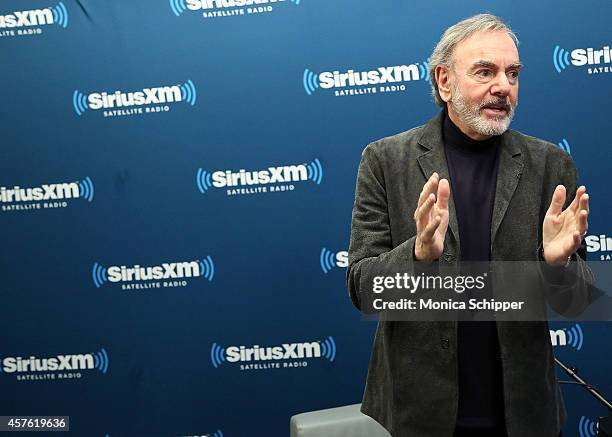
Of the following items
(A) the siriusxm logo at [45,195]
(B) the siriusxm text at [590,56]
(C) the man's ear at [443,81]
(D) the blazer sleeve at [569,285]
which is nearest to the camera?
(D) the blazer sleeve at [569,285]

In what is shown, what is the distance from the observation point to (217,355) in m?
3.69

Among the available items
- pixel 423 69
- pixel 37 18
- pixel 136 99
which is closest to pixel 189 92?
pixel 136 99

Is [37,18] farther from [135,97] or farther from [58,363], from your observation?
[58,363]

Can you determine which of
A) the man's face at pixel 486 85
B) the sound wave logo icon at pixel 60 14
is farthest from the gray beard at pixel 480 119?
the sound wave logo icon at pixel 60 14

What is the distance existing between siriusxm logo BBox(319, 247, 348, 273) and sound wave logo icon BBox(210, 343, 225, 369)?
0.71 metres

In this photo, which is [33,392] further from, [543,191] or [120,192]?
[543,191]

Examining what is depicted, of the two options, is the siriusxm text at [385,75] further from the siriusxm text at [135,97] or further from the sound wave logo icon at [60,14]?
the sound wave logo icon at [60,14]

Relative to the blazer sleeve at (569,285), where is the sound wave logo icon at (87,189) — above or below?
above

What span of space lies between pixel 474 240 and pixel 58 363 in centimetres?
283

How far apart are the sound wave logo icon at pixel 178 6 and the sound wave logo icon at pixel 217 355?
1784mm

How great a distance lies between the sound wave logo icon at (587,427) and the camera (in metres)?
3.49

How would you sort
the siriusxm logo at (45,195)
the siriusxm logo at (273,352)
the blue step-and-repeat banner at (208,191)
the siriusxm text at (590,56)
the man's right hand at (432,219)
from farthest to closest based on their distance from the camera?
1. the siriusxm logo at (45,195)
2. the siriusxm logo at (273,352)
3. the blue step-and-repeat banner at (208,191)
4. the siriusxm text at (590,56)
5. the man's right hand at (432,219)

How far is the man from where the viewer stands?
5.47ft

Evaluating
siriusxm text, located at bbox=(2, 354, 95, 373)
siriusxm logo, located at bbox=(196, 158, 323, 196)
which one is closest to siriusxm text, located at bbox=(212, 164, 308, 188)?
siriusxm logo, located at bbox=(196, 158, 323, 196)
